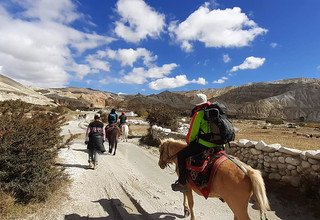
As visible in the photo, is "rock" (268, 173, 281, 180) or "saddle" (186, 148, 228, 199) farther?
"rock" (268, 173, 281, 180)

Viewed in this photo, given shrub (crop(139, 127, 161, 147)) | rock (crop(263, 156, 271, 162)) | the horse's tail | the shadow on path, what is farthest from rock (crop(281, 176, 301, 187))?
shrub (crop(139, 127, 161, 147))

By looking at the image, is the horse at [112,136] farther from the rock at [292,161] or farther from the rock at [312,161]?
the rock at [312,161]

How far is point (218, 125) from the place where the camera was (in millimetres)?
6637

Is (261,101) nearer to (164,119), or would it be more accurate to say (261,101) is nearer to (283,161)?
(164,119)

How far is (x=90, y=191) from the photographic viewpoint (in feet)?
31.3

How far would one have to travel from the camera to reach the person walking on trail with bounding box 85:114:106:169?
12.5 meters

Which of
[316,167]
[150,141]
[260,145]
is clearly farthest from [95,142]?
[150,141]

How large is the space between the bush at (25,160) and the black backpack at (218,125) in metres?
4.26

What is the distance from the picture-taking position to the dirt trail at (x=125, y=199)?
7997 mm

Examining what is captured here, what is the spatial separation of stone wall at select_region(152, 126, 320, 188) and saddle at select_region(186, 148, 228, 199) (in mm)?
3863

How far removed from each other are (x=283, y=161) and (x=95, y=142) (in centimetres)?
673

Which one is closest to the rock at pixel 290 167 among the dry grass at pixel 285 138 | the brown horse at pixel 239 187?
the brown horse at pixel 239 187

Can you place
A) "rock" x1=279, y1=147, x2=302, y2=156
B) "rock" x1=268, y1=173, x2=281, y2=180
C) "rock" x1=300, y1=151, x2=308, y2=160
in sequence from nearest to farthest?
"rock" x1=300, y1=151, x2=308, y2=160 → "rock" x1=279, y1=147, x2=302, y2=156 → "rock" x1=268, y1=173, x2=281, y2=180

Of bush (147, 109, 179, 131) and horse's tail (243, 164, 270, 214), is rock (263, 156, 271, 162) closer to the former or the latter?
horse's tail (243, 164, 270, 214)
